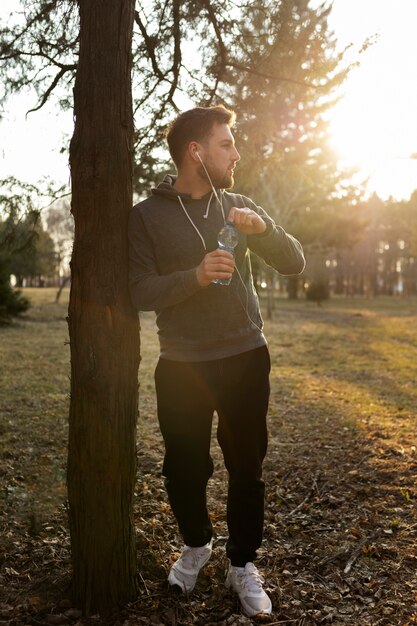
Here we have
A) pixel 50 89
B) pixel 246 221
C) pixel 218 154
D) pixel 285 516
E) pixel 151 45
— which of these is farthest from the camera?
pixel 151 45

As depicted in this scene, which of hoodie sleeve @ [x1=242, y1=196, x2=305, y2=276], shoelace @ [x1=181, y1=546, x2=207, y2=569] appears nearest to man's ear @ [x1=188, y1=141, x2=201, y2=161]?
hoodie sleeve @ [x1=242, y1=196, x2=305, y2=276]

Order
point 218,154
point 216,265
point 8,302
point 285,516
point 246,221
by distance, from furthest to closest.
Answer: point 8,302
point 285,516
point 218,154
point 246,221
point 216,265

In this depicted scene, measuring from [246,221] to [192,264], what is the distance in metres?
0.34

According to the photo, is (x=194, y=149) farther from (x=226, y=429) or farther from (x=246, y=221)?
(x=226, y=429)

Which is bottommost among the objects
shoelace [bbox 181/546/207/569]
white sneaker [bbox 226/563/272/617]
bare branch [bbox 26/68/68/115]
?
white sneaker [bbox 226/563/272/617]

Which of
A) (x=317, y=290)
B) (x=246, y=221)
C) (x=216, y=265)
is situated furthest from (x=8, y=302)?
(x=317, y=290)

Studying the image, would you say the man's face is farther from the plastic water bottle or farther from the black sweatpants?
the black sweatpants

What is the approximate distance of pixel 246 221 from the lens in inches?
96.7

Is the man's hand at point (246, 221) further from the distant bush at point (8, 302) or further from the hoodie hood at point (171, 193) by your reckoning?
the distant bush at point (8, 302)

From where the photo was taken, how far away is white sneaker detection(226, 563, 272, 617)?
8.58ft

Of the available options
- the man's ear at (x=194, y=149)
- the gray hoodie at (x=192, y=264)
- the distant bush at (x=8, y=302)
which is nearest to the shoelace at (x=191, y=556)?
the gray hoodie at (x=192, y=264)

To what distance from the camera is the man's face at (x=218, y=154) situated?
259 cm

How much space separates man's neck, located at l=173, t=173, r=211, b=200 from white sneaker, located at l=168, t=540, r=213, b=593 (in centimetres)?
181

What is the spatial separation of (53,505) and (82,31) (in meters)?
3.06
